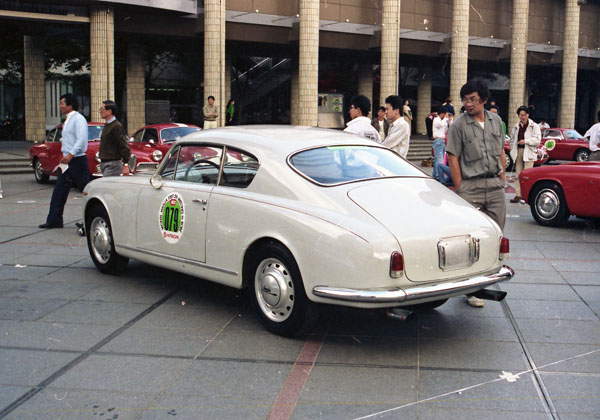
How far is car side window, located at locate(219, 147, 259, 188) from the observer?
568cm

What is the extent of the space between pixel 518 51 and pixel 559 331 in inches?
1490

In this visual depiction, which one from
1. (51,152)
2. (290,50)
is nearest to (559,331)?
(51,152)

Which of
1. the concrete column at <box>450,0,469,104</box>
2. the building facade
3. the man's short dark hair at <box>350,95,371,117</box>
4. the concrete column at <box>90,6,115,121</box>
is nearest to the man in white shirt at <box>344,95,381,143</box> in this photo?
the man's short dark hair at <box>350,95,371,117</box>

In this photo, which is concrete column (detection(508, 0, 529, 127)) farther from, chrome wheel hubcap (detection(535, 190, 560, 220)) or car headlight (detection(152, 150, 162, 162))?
chrome wheel hubcap (detection(535, 190, 560, 220))

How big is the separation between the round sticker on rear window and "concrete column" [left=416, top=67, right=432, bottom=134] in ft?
130

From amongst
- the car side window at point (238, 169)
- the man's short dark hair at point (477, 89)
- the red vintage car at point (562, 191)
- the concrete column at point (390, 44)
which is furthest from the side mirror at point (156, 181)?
the concrete column at point (390, 44)

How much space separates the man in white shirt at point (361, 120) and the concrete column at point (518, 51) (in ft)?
108

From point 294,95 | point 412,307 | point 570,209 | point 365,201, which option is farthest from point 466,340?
point 294,95

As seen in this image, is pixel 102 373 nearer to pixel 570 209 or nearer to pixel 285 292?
pixel 285 292

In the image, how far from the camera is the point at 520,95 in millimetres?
40594

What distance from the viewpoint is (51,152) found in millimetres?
16875

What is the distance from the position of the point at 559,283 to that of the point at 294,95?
104 feet

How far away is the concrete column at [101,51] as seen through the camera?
87.5ft

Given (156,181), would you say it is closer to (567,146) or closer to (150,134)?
(150,134)
